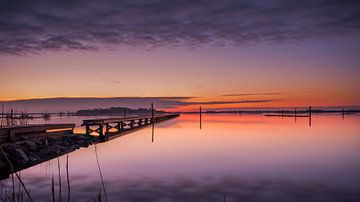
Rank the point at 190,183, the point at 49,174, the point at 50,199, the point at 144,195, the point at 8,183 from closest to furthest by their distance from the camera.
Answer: the point at 50,199
the point at 144,195
the point at 8,183
the point at 190,183
the point at 49,174

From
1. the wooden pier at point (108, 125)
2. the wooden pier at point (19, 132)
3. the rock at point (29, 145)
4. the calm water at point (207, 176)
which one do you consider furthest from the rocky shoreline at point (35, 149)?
the wooden pier at point (108, 125)

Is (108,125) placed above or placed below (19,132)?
below

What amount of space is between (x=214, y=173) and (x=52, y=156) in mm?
6523

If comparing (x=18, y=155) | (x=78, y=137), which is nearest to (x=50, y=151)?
(x=18, y=155)

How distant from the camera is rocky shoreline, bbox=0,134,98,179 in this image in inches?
391

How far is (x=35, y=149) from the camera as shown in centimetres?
1259

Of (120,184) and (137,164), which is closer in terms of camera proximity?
(120,184)

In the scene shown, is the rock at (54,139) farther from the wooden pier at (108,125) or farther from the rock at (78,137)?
the wooden pier at (108,125)

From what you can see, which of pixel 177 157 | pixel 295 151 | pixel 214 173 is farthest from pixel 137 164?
pixel 295 151

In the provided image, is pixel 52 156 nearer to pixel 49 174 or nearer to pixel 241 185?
pixel 49 174

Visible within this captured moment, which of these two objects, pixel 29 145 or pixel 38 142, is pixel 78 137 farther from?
pixel 29 145

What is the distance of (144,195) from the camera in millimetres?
7422

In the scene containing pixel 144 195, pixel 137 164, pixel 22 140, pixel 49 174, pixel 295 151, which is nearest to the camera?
pixel 144 195

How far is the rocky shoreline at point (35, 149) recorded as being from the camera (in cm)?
992
